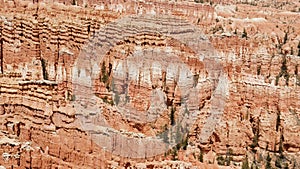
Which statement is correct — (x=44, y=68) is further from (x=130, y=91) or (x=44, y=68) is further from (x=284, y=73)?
(x=284, y=73)

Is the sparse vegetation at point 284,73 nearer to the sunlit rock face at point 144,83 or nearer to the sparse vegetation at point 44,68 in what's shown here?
the sunlit rock face at point 144,83

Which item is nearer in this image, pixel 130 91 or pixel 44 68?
pixel 130 91

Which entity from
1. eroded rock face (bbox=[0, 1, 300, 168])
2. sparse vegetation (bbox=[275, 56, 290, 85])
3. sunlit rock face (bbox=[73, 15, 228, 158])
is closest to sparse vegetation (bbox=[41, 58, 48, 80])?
eroded rock face (bbox=[0, 1, 300, 168])

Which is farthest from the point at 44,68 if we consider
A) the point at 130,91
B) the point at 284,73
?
the point at 284,73

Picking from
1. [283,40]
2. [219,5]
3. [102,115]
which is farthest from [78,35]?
[219,5]

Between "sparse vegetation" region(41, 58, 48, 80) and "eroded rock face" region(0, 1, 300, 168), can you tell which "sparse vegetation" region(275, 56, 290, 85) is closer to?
"eroded rock face" region(0, 1, 300, 168)

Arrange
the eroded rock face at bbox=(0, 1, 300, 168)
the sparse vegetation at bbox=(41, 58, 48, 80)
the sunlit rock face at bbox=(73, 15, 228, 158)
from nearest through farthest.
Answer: the eroded rock face at bbox=(0, 1, 300, 168) < the sunlit rock face at bbox=(73, 15, 228, 158) < the sparse vegetation at bbox=(41, 58, 48, 80)

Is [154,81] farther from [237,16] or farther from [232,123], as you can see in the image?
[237,16]

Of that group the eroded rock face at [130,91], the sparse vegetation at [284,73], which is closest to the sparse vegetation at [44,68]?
the eroded rock face at [130,91]

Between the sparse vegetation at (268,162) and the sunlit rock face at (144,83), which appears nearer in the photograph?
the sunlit rock face at (144,83)
